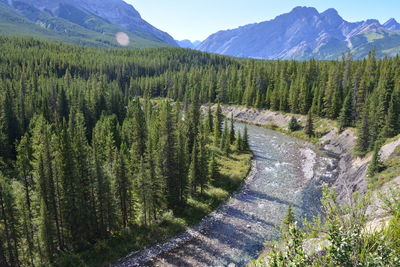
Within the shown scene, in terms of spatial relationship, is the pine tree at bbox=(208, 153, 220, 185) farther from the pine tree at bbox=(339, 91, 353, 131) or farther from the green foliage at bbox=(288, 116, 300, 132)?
the green foliage at bbox=(288, 116, 300, 132)

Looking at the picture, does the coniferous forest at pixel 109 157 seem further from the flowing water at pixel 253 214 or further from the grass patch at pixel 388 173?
the flowing water at pixel 253 214

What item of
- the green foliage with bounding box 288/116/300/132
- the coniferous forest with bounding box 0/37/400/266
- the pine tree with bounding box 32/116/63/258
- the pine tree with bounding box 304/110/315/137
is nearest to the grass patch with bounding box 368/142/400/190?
the coniferous forest with bounding box 0/37/400/266

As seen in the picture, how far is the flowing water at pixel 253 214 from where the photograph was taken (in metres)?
32.9

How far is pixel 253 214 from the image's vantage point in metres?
42.5

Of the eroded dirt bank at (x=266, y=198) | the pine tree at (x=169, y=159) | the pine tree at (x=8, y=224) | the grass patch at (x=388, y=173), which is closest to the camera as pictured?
the pine tree at (x=8, y=224)

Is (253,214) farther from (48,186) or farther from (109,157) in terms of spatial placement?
(48,186)

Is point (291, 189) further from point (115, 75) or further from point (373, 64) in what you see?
point (115, 75)

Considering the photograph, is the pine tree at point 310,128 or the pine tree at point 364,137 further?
the pine tree at point 310,128

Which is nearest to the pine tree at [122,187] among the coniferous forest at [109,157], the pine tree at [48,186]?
the coniferous forest at [109,157]

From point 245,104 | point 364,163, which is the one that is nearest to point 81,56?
point 245,104

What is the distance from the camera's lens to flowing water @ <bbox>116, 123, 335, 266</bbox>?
3291cm

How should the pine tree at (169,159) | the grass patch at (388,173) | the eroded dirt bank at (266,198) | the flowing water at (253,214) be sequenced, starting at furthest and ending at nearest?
the grass patch at (388,173), the pine tree at (169,159), the eroded dirt bank at (266,198), the flowing water at (253,214)

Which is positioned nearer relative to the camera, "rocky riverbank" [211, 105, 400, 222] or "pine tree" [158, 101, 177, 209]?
"pine tree" [158, 101, 177, 209]

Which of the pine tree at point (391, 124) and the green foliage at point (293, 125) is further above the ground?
the pine tree at point (391, 124)
